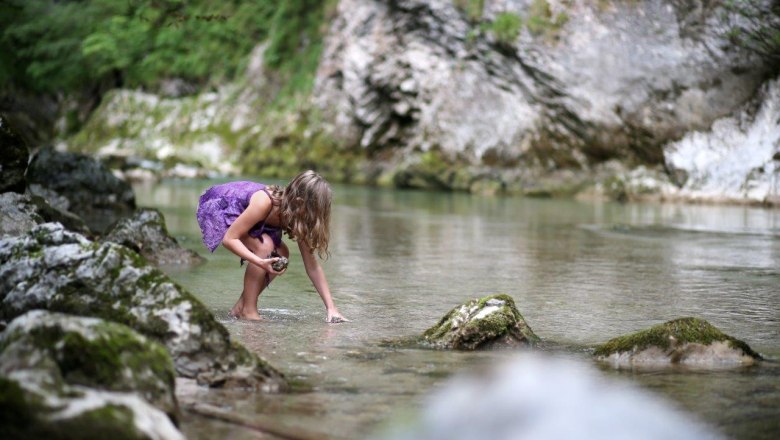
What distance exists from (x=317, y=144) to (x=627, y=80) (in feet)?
43.7

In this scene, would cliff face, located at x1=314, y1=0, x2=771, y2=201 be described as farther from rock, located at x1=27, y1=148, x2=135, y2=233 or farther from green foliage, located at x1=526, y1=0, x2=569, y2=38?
rock, located at x1=27, y1=148, x2=135, y2=233

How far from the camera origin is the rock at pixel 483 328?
18.5ft

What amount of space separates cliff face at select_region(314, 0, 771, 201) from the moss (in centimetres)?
2179

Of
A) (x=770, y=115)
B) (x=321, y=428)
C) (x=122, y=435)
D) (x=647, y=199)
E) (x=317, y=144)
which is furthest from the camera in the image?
(x=317, y=144)

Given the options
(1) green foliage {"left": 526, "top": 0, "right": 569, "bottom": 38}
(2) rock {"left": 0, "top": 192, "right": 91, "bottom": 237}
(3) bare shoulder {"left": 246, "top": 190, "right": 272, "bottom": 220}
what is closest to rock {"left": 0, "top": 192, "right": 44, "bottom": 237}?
(2) rock {"left": 0, "top": 192, "right": 91, "bottom": 237}

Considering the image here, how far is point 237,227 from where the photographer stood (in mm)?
6207

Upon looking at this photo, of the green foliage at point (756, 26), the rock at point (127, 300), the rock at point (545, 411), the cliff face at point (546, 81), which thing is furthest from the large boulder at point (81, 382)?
the cliff face at point (546, 81)

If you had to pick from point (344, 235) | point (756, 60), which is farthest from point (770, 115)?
point (344, 235)

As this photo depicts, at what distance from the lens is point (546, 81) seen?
1131 inches

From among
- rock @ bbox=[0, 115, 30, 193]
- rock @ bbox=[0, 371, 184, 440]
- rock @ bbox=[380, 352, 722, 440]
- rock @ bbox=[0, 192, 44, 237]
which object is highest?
rock @ bbox=[0, 115, 30, 193]

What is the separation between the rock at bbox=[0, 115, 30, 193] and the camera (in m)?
8.17

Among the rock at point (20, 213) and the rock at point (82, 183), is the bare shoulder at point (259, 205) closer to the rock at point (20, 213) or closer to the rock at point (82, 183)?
the rock at point (20, 213)

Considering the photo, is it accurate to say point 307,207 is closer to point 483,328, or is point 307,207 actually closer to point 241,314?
point 241,314

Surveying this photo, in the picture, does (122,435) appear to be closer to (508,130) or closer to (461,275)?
(461,275)
